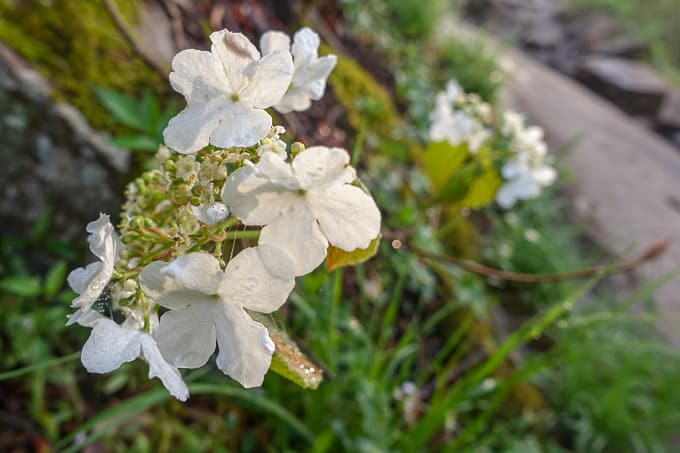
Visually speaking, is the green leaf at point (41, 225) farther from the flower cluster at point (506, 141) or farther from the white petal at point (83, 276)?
the flower cluster at point (506, 141)

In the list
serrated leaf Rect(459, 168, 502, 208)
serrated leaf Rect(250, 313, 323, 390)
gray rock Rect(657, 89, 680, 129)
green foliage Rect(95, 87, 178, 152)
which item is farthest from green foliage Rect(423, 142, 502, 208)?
gray rock Rect(657, 89, 680, 129)

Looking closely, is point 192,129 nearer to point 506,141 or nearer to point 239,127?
point 239,127

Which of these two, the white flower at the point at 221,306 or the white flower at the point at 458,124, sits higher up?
the white flower at the point at 221,306

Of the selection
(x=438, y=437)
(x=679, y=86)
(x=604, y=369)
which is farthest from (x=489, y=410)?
(x=679, y=86)

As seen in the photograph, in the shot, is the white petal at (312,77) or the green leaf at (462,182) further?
the green leaf at (462,182)

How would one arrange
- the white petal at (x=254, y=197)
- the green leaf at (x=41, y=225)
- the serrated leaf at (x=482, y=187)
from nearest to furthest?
the white petal at (x=254, y=197), the green leaf at (x=41, y=225), the serrated leaf at (x=482, y=187)

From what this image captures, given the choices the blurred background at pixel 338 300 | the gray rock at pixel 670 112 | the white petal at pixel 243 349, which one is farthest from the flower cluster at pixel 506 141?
the gray rock at pixel 670 112
